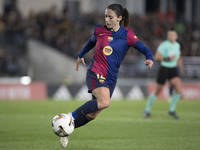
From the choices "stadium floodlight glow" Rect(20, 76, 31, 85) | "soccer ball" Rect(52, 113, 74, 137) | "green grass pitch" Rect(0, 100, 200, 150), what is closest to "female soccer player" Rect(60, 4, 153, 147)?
"soccer ball" Rect(52, 113, 74, 137)

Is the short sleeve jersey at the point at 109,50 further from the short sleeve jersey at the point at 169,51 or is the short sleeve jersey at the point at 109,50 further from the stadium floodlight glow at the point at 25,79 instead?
the stadium floodlight glow at the point at 25,79

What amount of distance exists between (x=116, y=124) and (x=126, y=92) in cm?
910

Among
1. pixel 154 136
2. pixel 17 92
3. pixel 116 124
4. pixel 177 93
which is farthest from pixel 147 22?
pixel 154 136

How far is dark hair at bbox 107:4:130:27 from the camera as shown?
19.7 ft

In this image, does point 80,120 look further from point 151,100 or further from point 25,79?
point 25,79

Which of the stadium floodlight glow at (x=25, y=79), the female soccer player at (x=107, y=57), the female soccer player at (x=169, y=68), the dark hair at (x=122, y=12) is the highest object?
the dark hair at (x=122, y=12)

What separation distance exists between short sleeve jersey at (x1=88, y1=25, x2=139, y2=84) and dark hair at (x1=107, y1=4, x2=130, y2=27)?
298mm

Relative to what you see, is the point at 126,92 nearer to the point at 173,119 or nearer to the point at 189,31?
the point at 173,119

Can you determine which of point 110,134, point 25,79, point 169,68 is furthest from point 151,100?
point 25,79

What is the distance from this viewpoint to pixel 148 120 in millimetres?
10289

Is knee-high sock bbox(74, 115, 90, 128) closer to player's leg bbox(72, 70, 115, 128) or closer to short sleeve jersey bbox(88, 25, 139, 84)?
player's leg bbox(72, 70, 115, 128)

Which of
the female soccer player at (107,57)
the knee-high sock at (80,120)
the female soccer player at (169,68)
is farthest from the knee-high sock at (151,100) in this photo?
the knee-high sock at (80,120)

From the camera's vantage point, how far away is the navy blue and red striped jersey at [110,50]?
6.04m

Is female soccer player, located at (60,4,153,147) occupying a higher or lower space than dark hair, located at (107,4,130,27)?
lower
